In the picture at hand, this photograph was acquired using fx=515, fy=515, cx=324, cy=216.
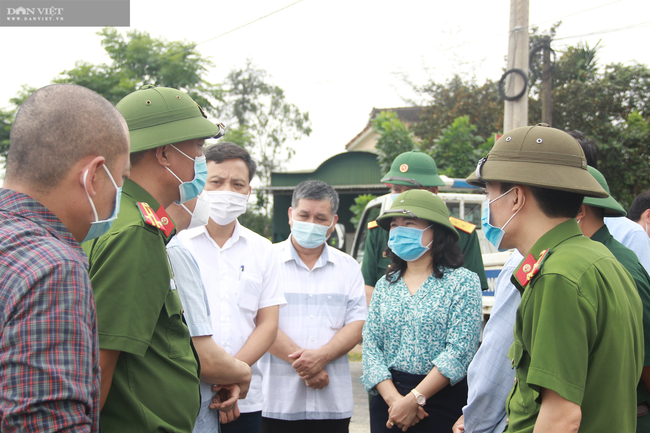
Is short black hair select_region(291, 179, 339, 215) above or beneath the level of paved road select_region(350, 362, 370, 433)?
above

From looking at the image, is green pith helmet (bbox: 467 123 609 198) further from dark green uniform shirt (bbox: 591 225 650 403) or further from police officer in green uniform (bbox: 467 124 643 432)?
dark green uniform shirt (bbox: 591 225 650 403)

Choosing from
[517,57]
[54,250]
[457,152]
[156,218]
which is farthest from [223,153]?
[457,152]

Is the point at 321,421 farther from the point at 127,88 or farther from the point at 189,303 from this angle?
the point at 127,88

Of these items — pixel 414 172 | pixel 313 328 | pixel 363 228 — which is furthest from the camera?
pixel 363 228

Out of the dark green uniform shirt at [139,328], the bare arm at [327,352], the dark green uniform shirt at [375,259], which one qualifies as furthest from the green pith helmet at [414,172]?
the dark green uniform shirt at [139,328]

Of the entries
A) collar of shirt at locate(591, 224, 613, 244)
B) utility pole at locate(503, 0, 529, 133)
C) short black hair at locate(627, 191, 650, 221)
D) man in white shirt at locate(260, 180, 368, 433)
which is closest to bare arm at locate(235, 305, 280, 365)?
man in white shirt at locate(260, 180, 368, 433)

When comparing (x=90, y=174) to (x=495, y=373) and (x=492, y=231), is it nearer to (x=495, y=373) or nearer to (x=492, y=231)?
(x=492, y=231)

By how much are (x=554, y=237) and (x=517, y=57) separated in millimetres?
7137

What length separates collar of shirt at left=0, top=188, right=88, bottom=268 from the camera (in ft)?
Result: 4.20

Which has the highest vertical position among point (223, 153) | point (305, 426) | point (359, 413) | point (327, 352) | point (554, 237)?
point (223, 153)

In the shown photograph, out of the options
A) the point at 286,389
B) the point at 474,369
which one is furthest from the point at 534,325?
the point at 286,389

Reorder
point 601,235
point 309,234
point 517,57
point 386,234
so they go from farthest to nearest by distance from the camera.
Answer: point 517,57
point 386,234
point 309,234
point 601,235

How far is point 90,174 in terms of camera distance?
1.40 metres

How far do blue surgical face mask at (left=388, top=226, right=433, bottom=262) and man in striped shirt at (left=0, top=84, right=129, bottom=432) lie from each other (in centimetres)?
220
